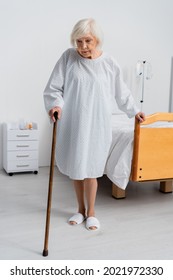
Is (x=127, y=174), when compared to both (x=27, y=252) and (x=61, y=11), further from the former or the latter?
(x=61, y=11)

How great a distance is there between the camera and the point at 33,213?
267cm

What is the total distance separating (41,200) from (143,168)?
908 millimetres

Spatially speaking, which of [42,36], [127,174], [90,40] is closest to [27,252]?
[127,174]

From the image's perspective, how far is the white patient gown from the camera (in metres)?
2.22

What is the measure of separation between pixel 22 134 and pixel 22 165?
34cm

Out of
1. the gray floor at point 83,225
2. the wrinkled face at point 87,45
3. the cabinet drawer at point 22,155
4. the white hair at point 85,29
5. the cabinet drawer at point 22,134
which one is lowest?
the gray floor at point 83,225

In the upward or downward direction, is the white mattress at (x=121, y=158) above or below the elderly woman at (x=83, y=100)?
below

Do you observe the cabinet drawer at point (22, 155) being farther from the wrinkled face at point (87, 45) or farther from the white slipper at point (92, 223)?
the wrinkled face at point (87, 45)

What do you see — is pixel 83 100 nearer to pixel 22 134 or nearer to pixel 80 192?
pixel 80 192

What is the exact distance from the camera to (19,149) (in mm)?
3785

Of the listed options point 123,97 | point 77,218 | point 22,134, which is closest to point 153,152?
point 123,97

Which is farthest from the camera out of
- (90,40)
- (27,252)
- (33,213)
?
(33,213)

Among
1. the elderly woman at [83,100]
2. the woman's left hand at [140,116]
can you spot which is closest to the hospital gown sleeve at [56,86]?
the elderly woman at [83,100]

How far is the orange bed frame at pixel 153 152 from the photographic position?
8.66ft
